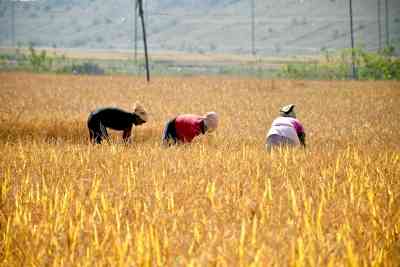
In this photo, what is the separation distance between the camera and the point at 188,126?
9.48m

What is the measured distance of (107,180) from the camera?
6.39 meters

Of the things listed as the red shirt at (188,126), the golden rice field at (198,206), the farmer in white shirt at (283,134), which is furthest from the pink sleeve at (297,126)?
the red shirt at (188,126)

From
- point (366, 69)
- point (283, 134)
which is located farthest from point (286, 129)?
point (366, 69)

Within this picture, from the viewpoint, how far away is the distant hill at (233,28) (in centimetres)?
13969

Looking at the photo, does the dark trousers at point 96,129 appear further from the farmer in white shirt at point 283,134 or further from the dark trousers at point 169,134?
the farmer in white shirt at point 283,134

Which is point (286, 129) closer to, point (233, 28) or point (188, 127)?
point (188, 127)

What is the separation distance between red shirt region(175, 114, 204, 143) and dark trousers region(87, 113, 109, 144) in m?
1.34

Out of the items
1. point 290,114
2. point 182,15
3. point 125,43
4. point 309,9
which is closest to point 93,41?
point 125,43

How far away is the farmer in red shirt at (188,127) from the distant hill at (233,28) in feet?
391

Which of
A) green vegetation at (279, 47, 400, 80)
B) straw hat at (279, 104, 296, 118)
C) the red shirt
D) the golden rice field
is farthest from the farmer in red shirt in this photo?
green vegetation at (279, 47, 400, 80)

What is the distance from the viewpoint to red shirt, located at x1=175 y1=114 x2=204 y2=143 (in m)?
9.39

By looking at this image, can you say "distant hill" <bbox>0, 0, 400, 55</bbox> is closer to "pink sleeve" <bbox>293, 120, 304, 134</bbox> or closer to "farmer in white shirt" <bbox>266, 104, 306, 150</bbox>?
→ "pink sleeve" <bbox>293, 120, 304, 134</bbox>

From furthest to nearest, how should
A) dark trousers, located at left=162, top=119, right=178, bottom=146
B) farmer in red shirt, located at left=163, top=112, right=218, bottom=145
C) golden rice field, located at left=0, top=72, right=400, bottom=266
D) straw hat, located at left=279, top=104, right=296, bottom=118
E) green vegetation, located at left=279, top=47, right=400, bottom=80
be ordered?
green vegetation, located at left=279, top=47, right=400, bottom=80, dark trousers, located at left=162, top=119, right=178, bottom=146, straw hat, located at left=279, top=104, right=296, bottom=118, farmer in red shirt, located at left=163, top=112, right=218, bottom=145, golden rice field, located at left=0, top=72, right=400, bottom=266

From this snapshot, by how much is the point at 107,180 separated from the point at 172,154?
210 cm
